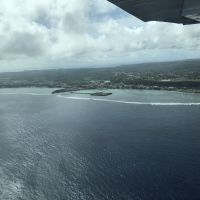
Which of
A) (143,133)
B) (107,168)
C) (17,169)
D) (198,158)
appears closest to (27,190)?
(17,169)

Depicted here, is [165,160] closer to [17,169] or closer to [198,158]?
[198,158]

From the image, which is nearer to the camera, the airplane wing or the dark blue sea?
the airplane wing

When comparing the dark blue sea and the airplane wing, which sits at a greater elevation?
the airplane wing

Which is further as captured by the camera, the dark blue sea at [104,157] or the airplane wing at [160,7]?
the dark blue sea at [104,157]

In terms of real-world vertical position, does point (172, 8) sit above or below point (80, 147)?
above

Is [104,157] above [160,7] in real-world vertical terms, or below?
below

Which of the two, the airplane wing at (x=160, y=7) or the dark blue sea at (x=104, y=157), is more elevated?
the airplane wing at (x=160, y=7)

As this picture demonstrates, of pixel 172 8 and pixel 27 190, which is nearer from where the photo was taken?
pixel 172 8

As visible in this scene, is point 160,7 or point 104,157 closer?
point 160,7
